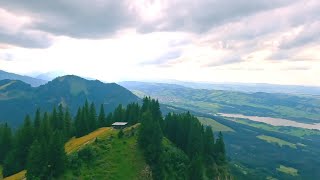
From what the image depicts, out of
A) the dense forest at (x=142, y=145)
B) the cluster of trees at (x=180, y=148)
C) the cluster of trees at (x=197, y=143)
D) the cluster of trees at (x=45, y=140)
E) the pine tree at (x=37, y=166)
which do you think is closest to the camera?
the pine tree at (x=37, y=166)

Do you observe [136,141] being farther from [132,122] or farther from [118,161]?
[132,122]

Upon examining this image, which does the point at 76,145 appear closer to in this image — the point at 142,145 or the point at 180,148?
the point at 142,145

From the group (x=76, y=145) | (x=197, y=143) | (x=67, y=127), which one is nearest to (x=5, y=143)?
(x=67, y=127)

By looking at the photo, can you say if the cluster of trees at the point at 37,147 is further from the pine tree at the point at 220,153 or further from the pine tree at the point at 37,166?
the pine tree at the point at 220,153

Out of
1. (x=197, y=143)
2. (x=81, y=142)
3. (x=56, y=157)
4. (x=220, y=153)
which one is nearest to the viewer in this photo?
(x=56, y=157)

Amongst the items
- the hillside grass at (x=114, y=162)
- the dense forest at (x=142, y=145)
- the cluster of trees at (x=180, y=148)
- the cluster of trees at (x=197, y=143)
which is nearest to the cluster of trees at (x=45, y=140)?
the dense forest at (x=142, y=145)

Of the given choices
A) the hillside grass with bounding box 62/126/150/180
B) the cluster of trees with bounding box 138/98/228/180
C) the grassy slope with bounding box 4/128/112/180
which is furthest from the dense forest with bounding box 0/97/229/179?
the grassy slope with bounding box 4/128/112/180

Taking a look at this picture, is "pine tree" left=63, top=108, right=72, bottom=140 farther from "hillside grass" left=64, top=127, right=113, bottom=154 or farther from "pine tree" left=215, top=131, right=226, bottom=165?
"pine tree" left=215, top=131, right=226, bottom=165
